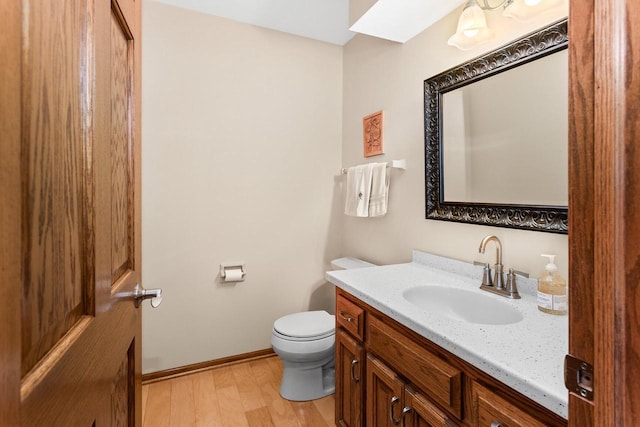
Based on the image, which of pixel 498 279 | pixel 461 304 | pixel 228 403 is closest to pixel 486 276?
pixel 498 279

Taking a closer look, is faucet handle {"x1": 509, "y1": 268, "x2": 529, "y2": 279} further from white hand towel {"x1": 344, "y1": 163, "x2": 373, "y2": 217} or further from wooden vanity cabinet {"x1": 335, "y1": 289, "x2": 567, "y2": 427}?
white hand towel {"x1": 344, "y1": 163, "x2": 373, "y2": 217}

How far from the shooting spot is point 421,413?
102 cm

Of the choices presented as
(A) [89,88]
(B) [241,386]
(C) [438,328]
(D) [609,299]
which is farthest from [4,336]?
(B) [241,386]

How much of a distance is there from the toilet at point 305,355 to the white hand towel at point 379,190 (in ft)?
2.51

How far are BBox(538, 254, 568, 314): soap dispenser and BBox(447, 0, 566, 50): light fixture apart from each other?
0.93m

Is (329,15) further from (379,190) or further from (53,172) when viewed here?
(53,172)

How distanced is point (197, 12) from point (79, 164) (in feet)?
6.92

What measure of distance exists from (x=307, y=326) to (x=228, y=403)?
63 cm

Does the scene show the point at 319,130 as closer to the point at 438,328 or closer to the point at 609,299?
the point at 438,328

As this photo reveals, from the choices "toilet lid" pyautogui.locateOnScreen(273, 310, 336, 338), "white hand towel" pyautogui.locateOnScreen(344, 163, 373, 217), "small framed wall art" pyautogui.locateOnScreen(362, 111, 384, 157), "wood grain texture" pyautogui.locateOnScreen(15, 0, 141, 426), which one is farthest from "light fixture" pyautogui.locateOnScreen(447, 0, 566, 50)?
"toilet lid" pyautogui.locateOnScreen(273, 310, 336, 338)

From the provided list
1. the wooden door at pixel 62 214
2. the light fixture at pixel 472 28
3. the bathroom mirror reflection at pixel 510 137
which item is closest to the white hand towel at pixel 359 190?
the bathroom mirror reflection at pixel 510 137

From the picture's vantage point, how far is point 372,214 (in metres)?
2.05

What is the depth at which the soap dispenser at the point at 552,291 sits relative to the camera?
3.45 feet

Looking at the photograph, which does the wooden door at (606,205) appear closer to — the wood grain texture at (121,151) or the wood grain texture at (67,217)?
the wood grain texture at (67,217)
